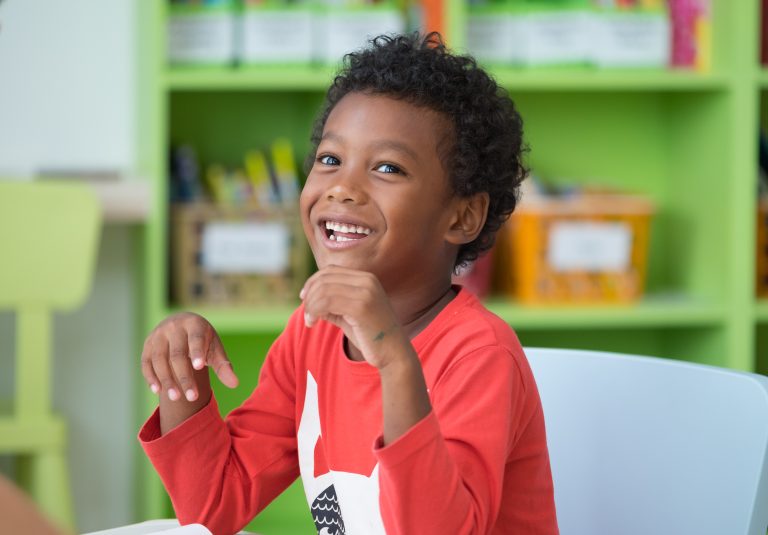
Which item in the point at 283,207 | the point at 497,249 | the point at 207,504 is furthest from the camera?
the point at 497,249

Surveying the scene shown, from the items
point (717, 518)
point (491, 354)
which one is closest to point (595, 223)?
point (717, 518)

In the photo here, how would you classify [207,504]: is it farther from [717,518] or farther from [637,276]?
[637,276]

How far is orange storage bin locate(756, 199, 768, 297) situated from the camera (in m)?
2.21

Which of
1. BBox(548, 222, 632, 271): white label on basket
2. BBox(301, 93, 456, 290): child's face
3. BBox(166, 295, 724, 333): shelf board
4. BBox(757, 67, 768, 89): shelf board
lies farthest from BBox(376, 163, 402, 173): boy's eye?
BBox(757, 67, 768, 89): shelf board

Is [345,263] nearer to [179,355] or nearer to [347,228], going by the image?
[347,228]

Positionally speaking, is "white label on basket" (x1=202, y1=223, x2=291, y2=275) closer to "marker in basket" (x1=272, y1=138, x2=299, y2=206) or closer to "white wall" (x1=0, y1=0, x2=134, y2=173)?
"marker in basket" (x1=272, y1=138, x2=299, y2=206)

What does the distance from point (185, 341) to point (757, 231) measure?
5.19 feet

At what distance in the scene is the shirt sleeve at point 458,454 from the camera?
0.76 meters

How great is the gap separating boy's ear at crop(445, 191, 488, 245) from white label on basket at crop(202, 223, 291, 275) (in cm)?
112

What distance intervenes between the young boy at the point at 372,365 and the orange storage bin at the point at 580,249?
1.12 metres

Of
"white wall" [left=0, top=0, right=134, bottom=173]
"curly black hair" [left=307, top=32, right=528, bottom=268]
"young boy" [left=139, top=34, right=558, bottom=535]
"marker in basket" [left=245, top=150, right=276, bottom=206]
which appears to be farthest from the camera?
"white wall" [left=0, top=0, right=134, bottom=173]

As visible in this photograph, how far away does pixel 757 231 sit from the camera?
7.30 feet

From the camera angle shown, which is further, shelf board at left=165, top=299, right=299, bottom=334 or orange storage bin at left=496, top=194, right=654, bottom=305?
orange storage bin at left=496, top=194, right=654, bottom=305

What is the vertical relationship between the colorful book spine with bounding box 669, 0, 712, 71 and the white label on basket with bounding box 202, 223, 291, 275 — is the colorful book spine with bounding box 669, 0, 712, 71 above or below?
Answer: above
